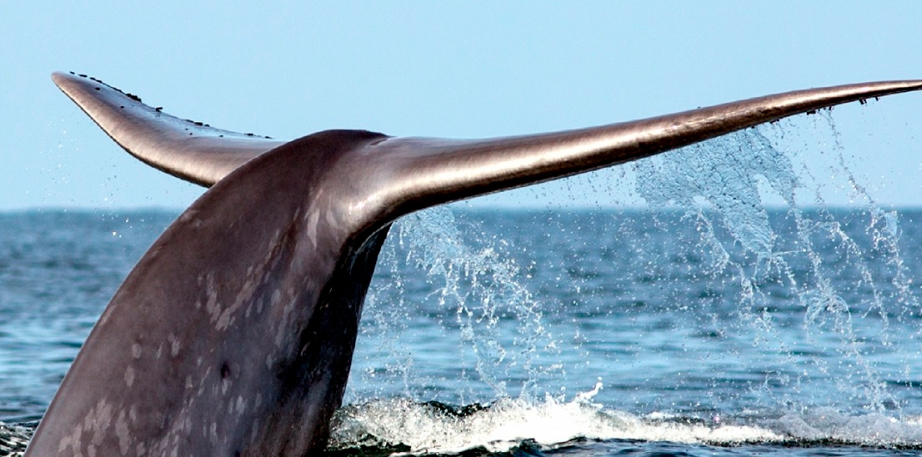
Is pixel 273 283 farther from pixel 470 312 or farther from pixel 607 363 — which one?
pixel 607 363

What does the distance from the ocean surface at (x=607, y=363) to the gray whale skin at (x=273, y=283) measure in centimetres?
246

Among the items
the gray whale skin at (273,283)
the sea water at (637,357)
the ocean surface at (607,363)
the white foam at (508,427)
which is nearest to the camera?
the gray whale skin at (273,283)

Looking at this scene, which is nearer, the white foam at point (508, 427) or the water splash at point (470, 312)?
the water splash at point (470, 312)

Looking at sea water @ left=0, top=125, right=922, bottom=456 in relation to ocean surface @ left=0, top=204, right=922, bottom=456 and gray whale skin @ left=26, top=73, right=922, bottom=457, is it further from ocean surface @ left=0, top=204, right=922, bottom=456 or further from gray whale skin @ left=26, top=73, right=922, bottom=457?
gray whale skin @ left=26, top=73, right=922, bottom=457

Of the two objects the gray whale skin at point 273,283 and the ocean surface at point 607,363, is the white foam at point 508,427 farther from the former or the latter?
the gray whale skin at point 273,283

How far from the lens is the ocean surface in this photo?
7.58m

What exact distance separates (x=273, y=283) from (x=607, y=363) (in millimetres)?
11771

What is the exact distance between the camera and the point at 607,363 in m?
15.0

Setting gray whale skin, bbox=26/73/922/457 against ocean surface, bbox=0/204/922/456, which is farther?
ocean surface, bbox=0/204/922/456

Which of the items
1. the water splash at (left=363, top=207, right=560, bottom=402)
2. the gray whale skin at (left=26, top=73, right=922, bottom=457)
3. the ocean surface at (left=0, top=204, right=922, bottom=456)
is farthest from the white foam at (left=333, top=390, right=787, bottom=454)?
the gray whale skin at (left=26, top=73, right=922, bottom=457)

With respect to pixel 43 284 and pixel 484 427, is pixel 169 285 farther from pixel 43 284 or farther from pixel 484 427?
pixel 43 284

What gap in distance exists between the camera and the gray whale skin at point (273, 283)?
3125 millimetres

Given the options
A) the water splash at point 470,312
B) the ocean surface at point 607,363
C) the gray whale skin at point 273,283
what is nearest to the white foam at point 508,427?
the ocean surface at point 607,363

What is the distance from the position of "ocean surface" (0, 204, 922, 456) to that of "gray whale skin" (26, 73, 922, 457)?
8.08 ft
